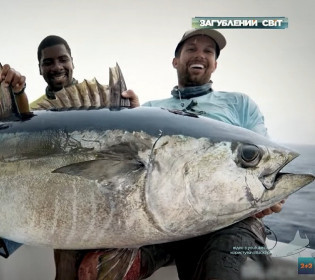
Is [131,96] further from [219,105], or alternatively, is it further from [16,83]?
[219,105]

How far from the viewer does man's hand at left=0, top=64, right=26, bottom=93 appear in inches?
48.7

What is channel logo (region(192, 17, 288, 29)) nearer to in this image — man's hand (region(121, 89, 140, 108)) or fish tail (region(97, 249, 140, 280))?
man's hand (region(121, 89, 140, 108))

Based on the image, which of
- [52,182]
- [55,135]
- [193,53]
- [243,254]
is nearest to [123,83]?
[55,135]

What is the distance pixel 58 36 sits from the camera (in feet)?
8.06

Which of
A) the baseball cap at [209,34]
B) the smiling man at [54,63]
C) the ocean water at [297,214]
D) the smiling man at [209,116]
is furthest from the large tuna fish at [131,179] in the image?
the ocean water at [297,214]

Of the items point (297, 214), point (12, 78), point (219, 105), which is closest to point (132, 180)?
point (12, 78)

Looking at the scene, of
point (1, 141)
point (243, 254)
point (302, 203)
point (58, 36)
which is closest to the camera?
point (1, 141)

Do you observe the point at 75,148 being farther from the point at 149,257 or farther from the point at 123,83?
the point at 149,257

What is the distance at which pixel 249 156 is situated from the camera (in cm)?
94

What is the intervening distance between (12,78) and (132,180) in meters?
0.66

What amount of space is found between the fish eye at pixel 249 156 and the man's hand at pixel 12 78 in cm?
83

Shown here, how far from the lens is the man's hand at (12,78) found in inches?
48.7

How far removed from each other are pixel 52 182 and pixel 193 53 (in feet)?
4.56

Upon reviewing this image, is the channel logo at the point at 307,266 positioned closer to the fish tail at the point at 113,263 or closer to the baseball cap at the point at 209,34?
the fish tail at the point at 113,263
